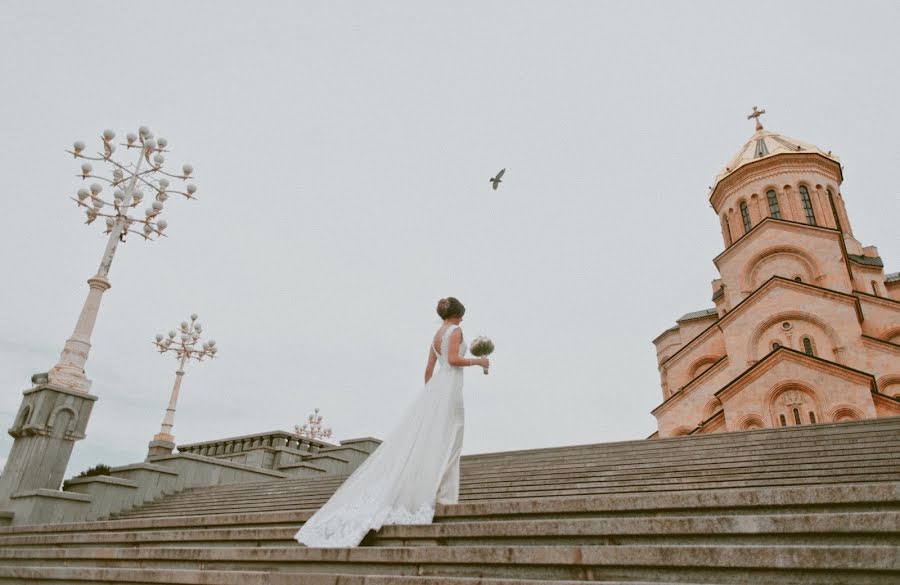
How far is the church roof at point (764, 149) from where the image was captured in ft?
94.4

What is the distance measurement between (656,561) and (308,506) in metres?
6.17

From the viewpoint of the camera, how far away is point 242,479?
12.9m

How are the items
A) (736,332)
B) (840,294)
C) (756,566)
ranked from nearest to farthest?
1. (756,566)
2. (840,294)
3. (736,332)

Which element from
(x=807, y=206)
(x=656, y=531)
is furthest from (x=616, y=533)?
(x=807, y=206)

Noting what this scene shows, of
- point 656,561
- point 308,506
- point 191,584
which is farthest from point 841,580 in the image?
point 308,506

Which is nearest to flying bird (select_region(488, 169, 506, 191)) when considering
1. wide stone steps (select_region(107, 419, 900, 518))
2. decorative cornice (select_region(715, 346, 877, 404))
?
wide stone steps (select_region(107, 419, 900, 518))

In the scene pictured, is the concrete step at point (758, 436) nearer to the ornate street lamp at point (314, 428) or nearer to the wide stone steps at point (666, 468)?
the wide stone steps at point (666, 468)

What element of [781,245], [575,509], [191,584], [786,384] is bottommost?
[191,584]

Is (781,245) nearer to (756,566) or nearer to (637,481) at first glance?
(637,481)

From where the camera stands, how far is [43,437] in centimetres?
1083

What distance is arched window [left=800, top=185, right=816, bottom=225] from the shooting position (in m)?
27.1

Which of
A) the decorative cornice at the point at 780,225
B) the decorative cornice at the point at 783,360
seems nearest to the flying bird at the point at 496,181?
the decorative cornice at the point at 783,360

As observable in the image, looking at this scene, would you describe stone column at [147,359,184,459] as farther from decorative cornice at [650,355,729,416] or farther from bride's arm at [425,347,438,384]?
decorative cornice at [650,355,729,416]

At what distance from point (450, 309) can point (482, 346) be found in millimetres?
512
